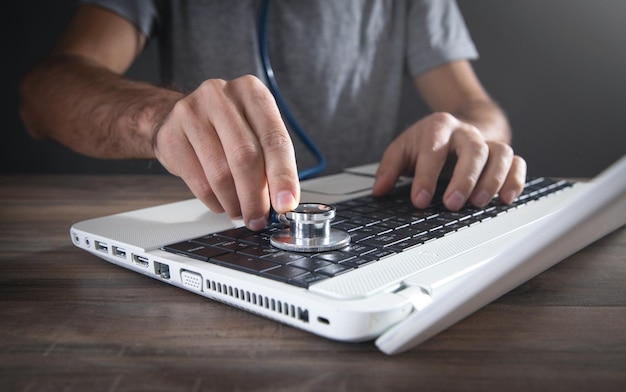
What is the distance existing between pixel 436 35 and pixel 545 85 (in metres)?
0.78

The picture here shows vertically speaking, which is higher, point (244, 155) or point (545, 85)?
point (244, 155)

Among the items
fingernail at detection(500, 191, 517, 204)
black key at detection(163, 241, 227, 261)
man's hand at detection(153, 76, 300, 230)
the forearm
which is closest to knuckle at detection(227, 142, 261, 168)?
man's hand at detection(153, 76, 300, 230)

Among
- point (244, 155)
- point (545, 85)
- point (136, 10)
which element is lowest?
point (545, 85)

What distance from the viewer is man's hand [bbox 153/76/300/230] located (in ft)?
2.13

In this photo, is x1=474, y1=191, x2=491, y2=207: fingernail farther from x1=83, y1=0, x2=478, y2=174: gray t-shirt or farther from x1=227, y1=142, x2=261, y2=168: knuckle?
x1=83, y1=0, x2=478, y2=174: gray t-shirt

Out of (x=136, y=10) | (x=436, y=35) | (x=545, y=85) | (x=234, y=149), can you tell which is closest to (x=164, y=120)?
(x=234, y=149)

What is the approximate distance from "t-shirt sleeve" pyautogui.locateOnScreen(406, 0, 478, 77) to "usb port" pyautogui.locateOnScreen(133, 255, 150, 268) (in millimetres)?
1278

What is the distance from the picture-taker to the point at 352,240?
2.00 feet

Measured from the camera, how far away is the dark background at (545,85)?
2141 mm

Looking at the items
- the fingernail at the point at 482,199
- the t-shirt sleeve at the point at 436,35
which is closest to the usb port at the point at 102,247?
the fingernail at the point at 482,199

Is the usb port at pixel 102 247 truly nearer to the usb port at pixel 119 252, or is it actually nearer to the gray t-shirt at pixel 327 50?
the usb port at pixel 119 252

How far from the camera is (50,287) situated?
1.99 feet

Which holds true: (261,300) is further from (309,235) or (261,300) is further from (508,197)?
(508,197)

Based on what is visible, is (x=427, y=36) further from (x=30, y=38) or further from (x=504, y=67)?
(x=30, y=38)
